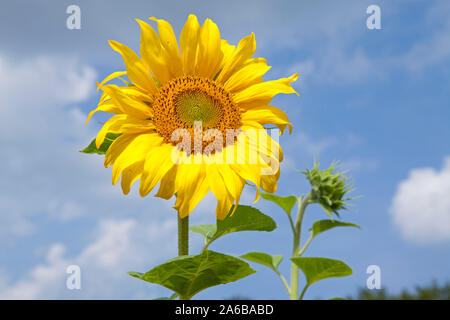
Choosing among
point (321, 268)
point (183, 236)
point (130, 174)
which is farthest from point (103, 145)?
point (321, 268)

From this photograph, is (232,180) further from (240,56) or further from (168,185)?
(240,56)

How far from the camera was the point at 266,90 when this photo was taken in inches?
77.7

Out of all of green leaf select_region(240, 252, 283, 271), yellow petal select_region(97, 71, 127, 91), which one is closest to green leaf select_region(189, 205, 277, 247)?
yellow petal select_region(97, 71, 127, 91)

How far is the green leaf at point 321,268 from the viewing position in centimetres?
281

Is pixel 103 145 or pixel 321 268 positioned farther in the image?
pixel 321 268

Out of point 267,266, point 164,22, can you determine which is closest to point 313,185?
point 267,266

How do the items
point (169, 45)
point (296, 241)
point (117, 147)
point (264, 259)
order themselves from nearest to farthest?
point (117, 147) → point (169, 45) → point (296, 241) → point (264, 259)

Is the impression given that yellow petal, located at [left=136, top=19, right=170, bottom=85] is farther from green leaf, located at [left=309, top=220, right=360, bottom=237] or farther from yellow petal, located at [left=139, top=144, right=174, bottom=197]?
green leaf, located at [left=309, top=220, right=360, bottom=237]

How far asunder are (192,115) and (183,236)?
51 cm

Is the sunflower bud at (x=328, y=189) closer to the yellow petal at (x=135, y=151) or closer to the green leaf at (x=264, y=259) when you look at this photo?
the green leaf at (x=264, y=259)

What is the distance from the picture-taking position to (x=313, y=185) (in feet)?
11.3

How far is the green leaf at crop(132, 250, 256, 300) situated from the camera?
169 cm

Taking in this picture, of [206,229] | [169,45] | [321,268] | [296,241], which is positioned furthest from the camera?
[296,241]
